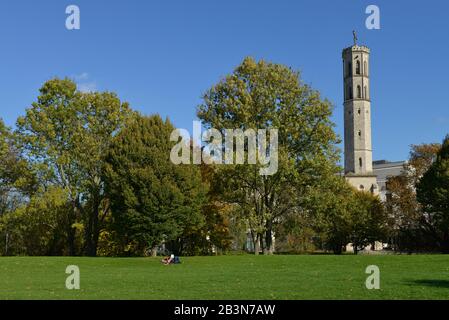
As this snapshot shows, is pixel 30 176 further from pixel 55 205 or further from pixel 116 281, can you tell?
pixel 116 281

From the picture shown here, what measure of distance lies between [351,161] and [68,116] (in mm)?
60155

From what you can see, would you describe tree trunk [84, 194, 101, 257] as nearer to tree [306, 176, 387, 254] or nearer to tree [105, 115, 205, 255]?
tree [105, 115, 205, 255]

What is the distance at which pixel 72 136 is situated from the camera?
52.4 metres

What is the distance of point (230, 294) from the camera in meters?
18.1

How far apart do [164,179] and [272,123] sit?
31.4 feet

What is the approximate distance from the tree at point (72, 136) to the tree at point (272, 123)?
10627 mm

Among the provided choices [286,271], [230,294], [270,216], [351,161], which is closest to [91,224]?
[270,216]

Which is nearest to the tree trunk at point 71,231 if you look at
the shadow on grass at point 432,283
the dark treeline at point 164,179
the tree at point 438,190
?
the dark treeline at point 164,179

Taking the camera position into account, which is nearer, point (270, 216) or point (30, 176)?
point (270, 216)

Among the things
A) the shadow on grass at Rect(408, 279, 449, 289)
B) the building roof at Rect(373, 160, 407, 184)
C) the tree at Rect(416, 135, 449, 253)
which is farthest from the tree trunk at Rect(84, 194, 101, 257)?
the building roof at Rect(373, 160, 407, 184)

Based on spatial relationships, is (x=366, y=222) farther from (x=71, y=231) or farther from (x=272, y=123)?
(x=71, y=231)

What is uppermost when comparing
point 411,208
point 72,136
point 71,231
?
point 72,136

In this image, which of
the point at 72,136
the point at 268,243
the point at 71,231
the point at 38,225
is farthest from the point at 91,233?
the point at 268,243

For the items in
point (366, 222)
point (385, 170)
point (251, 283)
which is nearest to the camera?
point (251, 283)
